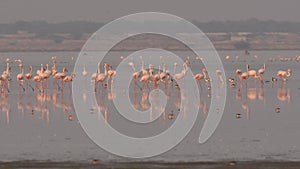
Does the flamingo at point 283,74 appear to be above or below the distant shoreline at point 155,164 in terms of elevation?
above

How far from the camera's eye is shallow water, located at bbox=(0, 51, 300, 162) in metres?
18.1

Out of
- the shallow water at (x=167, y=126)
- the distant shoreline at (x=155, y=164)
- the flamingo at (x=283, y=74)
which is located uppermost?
the flamingo at (x=283, y=74)

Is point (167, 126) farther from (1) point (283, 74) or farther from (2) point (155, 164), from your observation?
(1) point (283, 74)

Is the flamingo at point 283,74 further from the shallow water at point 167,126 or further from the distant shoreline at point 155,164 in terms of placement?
the distant shoreline at point 155,164

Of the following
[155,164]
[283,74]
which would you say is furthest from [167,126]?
[283,74]

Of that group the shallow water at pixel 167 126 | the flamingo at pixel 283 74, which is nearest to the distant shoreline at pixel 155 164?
the shallow water at pixel 167 126

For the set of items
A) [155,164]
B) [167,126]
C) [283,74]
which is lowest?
[155,164]

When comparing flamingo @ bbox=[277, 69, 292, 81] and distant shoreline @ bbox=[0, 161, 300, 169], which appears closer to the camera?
distant shoreline @ bbox=[0, 161, 300, 169]

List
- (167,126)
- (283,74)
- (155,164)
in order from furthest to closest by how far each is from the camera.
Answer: (283,74)
(167,126)
(155,164)

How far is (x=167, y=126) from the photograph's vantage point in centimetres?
2350

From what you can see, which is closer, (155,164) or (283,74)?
(155,164)

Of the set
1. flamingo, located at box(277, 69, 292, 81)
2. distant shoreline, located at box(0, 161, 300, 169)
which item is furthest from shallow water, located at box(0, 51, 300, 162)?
flamingo, located at box(277, 69, 292, 81)

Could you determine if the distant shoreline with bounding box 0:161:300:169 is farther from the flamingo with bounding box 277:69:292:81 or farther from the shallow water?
the flamingo with bounding box 277:69:292:81

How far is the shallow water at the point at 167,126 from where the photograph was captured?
59.3 feet
